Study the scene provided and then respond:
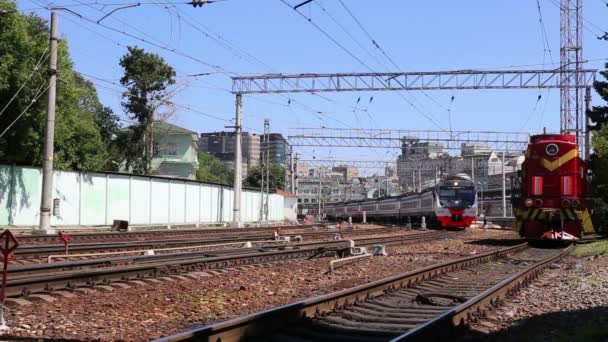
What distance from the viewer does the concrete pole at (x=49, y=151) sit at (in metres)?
27.0

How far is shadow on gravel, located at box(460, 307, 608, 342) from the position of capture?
7949 millimetres

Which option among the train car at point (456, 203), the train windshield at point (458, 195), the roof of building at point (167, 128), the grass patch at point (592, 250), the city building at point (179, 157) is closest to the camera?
the grass patch at point (592, 250)

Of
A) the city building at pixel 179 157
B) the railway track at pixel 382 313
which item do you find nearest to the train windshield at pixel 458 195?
the railway track at pixel 382 313

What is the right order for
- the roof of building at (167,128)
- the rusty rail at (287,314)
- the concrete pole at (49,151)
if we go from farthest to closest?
the roof of building at (167,128) → the concrete pole at (49,151) → the rusty rail at (287,314)

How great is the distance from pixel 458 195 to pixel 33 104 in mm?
26194

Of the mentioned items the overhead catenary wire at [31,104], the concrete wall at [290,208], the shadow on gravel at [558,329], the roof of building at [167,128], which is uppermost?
the roof of building at [167,128]

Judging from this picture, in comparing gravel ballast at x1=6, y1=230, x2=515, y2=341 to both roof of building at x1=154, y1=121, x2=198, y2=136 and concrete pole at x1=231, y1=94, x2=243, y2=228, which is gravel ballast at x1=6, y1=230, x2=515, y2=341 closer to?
concrete pole at x1=231, y1=94, x2=243, y2=228

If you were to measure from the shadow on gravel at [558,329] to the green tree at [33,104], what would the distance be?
25.5 metres

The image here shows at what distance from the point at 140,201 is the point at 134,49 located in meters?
20.8

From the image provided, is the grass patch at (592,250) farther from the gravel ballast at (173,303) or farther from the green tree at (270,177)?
the green tree at (270,177)

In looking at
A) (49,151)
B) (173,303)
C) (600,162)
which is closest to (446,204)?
(600,162)

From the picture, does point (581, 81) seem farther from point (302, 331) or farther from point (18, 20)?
point (302, 331)

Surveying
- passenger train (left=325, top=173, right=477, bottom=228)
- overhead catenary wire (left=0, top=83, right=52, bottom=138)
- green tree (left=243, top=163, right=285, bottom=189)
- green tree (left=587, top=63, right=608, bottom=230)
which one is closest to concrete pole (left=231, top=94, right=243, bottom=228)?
passenger train (left=325, top=173, right=477, bottom=228)

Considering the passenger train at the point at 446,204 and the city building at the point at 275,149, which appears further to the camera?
the city building at the point at 275,149
